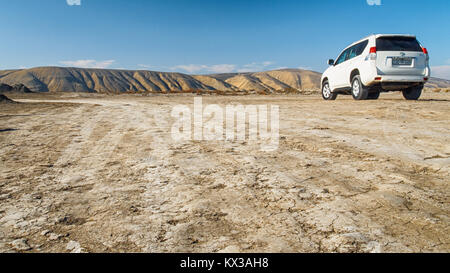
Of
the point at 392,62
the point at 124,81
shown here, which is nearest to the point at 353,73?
the point at 392,62

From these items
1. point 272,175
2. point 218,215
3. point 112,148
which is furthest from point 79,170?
point 272,175

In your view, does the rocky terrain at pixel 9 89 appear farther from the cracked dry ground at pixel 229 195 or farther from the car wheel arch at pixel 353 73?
the car wheel arch at pixel 353 73

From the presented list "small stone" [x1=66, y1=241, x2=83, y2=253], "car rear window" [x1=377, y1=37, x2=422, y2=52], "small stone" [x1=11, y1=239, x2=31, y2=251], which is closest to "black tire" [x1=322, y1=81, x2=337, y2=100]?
"car rear window" [x1=377, y1=37, x2=422, y2=52]

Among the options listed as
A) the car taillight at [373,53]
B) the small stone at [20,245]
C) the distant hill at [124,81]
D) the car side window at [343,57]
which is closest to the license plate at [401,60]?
the car taillight at [373,53]

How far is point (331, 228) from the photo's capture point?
1.54 metres

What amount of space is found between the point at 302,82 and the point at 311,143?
201 meters

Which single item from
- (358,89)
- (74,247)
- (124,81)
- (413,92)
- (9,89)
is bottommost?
(74,247)

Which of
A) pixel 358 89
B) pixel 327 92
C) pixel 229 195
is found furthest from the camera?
pixel 327 92

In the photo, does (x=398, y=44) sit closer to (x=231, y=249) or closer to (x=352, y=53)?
(x=352, y=53)

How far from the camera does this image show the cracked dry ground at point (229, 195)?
1.46 m

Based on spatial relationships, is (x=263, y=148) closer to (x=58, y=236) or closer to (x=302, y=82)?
(x=58, y=236)

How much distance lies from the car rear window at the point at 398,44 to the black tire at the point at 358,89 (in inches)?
41.7

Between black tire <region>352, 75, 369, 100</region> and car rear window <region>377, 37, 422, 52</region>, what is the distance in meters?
1.06

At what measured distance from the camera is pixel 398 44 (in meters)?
7.41
